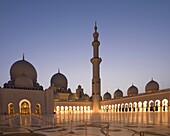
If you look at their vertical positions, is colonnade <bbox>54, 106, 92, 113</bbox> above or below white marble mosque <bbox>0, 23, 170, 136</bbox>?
below

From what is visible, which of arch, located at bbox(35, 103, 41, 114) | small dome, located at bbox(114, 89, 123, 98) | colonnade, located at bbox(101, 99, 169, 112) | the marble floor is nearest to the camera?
the marble floor

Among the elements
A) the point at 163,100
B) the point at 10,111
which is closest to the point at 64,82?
the point at 10,111

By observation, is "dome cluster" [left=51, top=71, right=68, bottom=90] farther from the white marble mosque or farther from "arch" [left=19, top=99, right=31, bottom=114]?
"arch" [left=19, top=99, right=31, bottom=114]

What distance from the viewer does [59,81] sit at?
40969 mm

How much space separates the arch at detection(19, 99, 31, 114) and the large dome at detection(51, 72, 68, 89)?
42.7ft

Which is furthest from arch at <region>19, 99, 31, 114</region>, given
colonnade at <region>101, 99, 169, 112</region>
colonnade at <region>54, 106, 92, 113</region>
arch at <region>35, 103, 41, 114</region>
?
colonnade at <region>101, 99, 169, 112</region>

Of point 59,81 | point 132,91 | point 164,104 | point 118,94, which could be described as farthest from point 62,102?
point 164,104

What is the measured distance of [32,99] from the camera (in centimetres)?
2800

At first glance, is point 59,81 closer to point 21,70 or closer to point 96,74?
point 96,74

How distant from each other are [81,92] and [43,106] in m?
17.7

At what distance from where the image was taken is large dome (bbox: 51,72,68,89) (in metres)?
40.7

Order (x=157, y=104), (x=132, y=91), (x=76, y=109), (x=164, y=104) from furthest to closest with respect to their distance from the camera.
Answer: (x=132, y=91) < (x=76, y=109) < (x=157, y=104) < (x=164, y=104)

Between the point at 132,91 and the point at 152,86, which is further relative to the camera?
the point at 132,91

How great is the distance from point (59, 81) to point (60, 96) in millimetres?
3364
